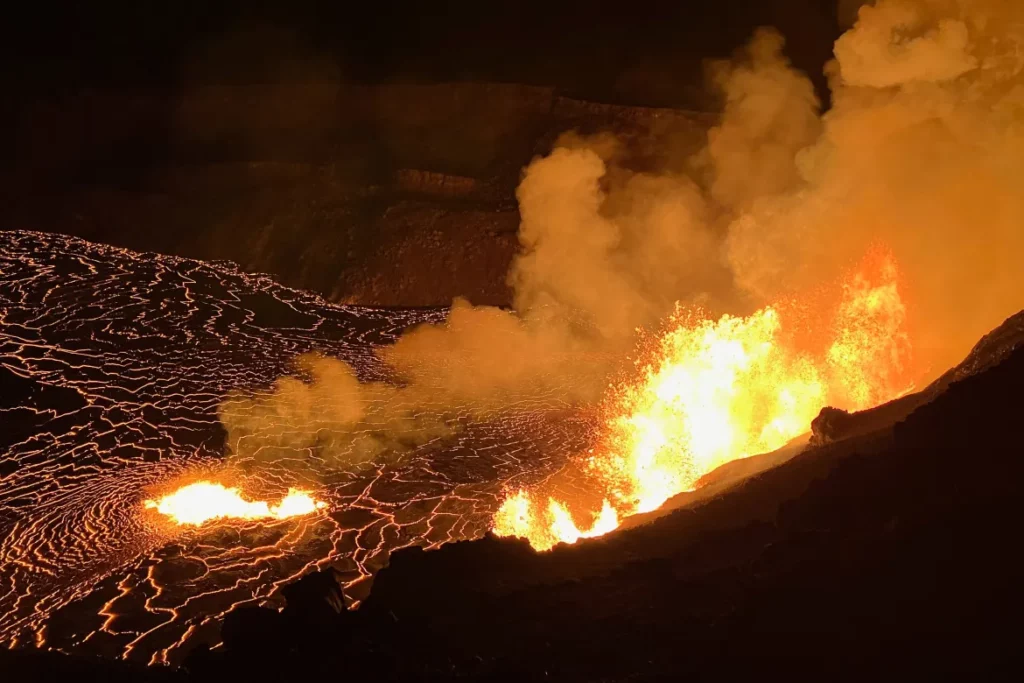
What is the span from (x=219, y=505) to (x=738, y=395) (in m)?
8.97

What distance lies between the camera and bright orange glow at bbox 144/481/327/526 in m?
10.5

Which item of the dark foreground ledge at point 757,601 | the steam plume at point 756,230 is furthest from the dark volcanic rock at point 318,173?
the dark foreground ledge at point 757,601

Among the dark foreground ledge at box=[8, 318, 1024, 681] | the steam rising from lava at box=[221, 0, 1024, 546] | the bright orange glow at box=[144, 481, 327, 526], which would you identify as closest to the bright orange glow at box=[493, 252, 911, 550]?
the steam rising from lava at box=[221, 0, 1024, 546]

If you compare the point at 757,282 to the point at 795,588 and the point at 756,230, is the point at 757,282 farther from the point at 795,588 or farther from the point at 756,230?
the point at 795,588

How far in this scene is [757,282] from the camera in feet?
53.7

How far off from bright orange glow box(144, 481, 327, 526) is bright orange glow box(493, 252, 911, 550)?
113 inches

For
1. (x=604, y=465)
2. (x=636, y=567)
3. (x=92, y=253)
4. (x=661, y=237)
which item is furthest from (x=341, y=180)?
(x=636, y=567)

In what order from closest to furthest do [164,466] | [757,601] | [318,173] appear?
1. [757,601]
2. [164,466]
3. [318,173]

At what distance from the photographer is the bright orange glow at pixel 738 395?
11.9 meters

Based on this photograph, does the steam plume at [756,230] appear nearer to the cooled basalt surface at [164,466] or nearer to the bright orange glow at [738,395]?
the bright orange glow at [738,395]

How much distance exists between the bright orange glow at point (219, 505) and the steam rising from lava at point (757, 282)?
135 centimetres

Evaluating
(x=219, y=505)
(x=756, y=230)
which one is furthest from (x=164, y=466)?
(x=756, y=230)

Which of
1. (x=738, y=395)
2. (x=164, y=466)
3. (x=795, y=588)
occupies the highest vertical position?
(x=164, y=466)

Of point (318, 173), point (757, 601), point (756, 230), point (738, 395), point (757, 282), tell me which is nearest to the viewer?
point (757, 601)
